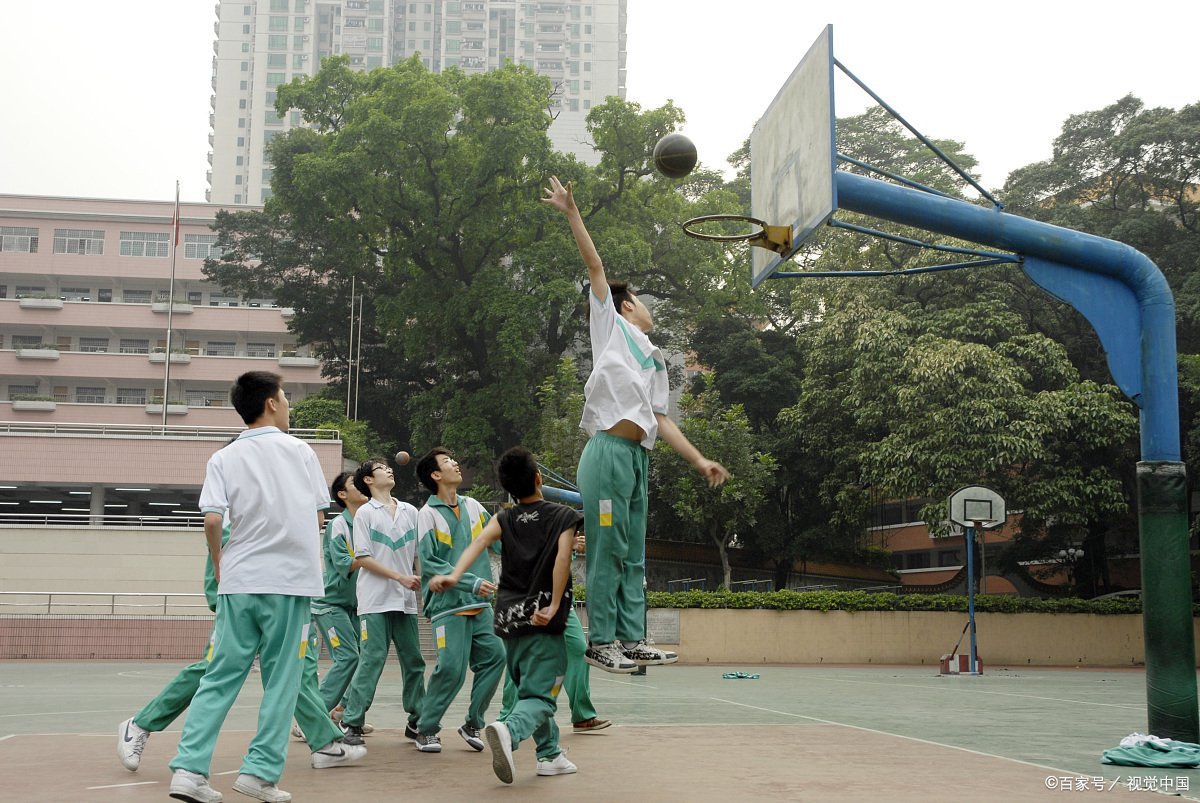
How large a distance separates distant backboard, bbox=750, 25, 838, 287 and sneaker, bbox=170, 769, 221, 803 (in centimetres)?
514

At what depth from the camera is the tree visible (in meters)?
26.7

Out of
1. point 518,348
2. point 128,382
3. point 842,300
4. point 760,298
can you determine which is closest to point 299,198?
point 518,348

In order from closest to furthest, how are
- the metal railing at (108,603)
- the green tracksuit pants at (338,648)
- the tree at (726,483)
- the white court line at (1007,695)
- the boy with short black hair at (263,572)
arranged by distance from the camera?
the boy with short black hair at (263,572) < the green tracksuit pants at (338,648) < the white court line at (1007,695) < the tree at (726,483) < the metal railing at (108,603)

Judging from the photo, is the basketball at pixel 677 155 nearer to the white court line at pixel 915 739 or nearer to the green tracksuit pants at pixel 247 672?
the green tracksuit pants at pixel 247 672

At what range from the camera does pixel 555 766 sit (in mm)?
5781

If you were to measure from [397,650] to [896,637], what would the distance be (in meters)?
19.3

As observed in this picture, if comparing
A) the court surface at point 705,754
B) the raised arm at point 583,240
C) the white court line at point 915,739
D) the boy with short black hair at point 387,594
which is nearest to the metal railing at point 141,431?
the court surface at point 705,754

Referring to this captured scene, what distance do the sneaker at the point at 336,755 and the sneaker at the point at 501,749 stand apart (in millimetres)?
1426

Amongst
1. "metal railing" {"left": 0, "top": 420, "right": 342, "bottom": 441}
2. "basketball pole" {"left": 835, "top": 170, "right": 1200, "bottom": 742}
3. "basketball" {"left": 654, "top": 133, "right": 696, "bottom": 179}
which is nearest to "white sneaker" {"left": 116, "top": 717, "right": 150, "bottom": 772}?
"basketball" {"left": 654, "top": 133, "right": 696, "bottom": 179}

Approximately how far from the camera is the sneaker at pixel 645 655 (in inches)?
212

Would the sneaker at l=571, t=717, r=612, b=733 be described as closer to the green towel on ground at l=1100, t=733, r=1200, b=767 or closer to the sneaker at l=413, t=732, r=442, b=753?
the sneaker at l=413, t=732, r=442, b=753

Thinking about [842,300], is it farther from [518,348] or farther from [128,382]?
[128,382]

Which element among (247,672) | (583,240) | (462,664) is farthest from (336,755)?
(583,240)

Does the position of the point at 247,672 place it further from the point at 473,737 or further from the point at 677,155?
the point at 677,155
